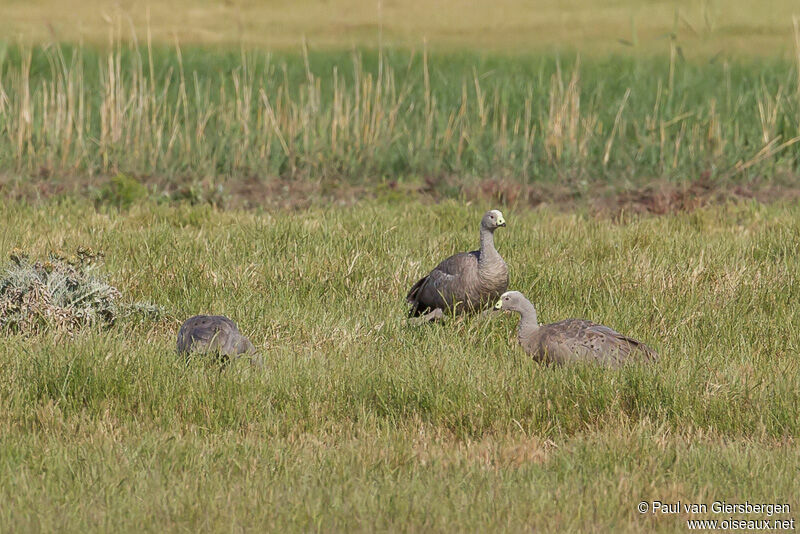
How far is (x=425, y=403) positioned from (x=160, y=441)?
4.70 feet

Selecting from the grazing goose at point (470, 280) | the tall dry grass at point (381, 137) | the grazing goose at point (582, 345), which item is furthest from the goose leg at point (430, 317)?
the tall dry grass at point (381, 137)

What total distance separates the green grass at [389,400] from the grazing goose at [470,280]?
0.15m

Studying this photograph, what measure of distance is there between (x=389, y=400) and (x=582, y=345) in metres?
1.18

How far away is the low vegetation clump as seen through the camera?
6613 millimetres

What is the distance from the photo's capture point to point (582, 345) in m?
5.89

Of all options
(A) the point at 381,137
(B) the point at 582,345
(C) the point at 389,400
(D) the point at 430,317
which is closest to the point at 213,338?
(C) the point at 389,400

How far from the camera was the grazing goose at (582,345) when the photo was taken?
231 inches

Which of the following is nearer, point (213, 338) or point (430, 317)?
point (213, 338)

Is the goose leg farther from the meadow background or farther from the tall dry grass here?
the tall dry grass

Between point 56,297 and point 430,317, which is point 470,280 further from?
point 56,297

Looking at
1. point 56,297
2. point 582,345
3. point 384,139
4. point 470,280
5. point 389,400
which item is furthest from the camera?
point 384,139

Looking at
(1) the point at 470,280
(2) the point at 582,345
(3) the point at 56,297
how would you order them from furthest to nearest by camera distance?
(1) the point at 470,280 < (3) the point at 56,297 < (2) the point at 582,345

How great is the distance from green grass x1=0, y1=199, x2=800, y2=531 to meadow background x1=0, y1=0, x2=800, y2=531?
0.07 ft

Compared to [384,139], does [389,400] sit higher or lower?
lower
